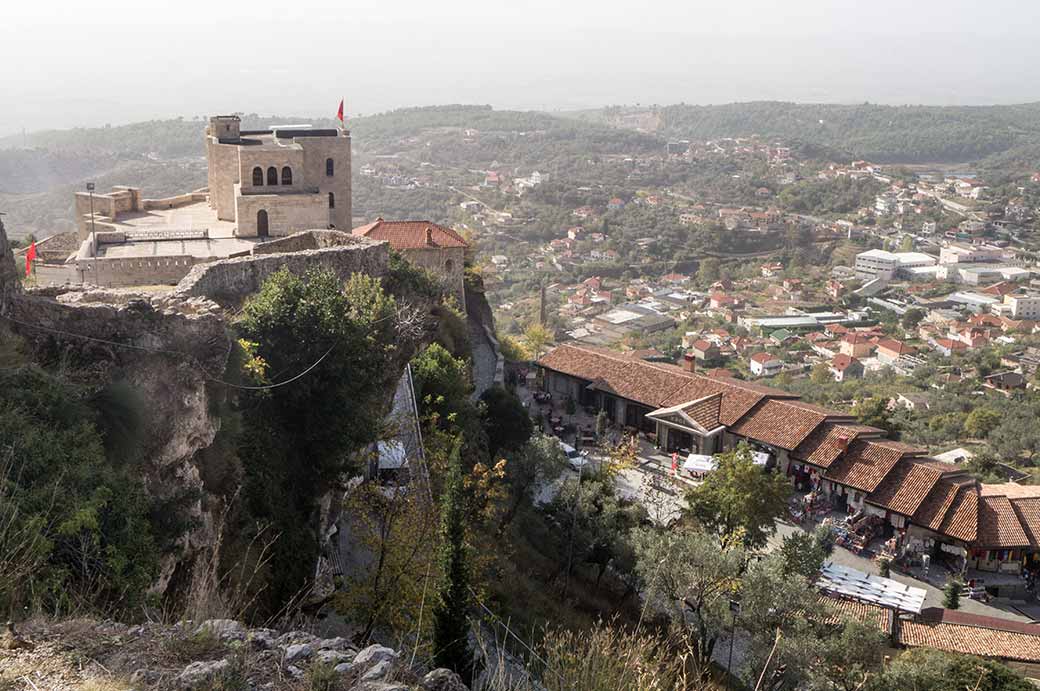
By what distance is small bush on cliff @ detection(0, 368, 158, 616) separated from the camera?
6.27m

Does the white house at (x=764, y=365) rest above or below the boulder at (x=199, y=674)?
below

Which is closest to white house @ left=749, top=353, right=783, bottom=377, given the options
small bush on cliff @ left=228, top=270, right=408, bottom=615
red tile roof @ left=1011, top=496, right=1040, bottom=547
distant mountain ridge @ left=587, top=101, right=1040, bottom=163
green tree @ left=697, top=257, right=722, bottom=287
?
green tree @ left=697, top=257, right=722, bottom=287

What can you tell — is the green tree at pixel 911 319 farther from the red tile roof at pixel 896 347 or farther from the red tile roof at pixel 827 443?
the red tile roof at pixel 827 443

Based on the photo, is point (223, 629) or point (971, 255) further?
point (971, 255)

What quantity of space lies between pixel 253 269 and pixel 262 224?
378 inches

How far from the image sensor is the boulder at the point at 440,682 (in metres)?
5.89

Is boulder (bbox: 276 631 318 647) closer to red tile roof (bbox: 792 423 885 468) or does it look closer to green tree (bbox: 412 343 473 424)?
green tree (bbox: 412 343 473 424)

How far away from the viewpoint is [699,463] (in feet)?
73.6

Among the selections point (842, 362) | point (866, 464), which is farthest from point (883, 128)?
point (866, 464)

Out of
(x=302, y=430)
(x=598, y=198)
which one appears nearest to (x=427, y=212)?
(x=598, y=198)

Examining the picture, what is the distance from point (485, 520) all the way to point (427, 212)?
76.8m

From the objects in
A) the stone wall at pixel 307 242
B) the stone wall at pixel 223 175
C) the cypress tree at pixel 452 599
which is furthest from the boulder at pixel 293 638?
the stone wall at pixel 223 175

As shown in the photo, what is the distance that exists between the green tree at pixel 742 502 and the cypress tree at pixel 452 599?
28.5 feet

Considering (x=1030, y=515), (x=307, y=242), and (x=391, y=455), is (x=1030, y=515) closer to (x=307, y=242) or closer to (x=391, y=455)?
(x=391, y=455)
